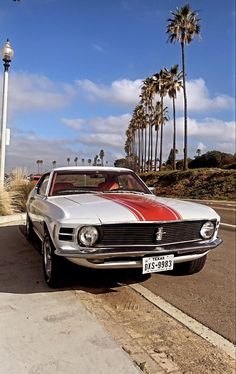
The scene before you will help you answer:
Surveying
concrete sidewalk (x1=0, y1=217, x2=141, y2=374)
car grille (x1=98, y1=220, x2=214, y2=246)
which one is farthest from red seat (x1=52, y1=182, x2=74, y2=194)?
car grille (x1=98, y1=220, x2=214, y2=246)

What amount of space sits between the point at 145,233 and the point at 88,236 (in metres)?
0.61

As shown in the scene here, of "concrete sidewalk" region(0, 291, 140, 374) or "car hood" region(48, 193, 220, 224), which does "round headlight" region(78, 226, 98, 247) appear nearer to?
"car hood" region(48, 193, 220, 224)

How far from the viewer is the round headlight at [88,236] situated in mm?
4289

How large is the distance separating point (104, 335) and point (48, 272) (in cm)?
145

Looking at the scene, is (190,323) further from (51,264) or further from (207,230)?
(51,264)

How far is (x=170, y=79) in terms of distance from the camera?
48.6 meters

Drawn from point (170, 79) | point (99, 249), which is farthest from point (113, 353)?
point (170, 79)

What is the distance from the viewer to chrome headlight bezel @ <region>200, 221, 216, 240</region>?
4.91m

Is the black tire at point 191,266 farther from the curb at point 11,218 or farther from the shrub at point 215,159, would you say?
the shrub at point 215,159

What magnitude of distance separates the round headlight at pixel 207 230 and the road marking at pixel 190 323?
90 cm

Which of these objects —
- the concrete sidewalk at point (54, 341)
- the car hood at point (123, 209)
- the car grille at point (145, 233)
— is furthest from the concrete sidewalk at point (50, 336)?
the car hood at point (123, 209)

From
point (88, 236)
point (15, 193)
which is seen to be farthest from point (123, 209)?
point (15, 193)

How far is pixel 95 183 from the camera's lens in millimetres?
6285

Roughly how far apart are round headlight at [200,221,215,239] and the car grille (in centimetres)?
18
